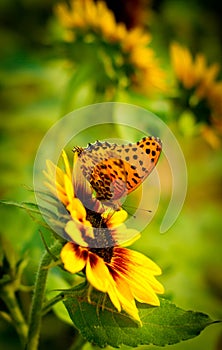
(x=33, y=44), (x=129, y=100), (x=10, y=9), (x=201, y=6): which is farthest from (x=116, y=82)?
(x=201, y=6)

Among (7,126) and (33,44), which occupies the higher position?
(33,44)

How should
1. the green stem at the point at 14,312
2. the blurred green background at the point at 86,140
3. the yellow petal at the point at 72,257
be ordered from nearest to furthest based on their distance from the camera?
the yellow petal at the point at 72,257 → the green stem at the point at 14,312 → the blurred green background at the point at 86,140

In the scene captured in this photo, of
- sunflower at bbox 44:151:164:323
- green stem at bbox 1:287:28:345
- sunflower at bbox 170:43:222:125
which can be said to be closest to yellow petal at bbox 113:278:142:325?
sunflower at bbox 44:151:164:323

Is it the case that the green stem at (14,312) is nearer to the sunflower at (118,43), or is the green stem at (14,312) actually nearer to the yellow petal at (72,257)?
the yellow petal at (72,257)

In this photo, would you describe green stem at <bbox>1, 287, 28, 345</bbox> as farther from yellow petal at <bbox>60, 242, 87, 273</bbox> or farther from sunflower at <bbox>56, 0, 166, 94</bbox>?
sunflower at <bbox>56, 0, 166, 94</bbox>

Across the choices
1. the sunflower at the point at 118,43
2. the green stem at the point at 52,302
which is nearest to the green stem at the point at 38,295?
the green stem at the point at 52,302

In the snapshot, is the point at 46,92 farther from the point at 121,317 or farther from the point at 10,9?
the point at 121,317

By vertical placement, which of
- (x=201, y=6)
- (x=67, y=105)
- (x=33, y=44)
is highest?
(x=201, y=6)

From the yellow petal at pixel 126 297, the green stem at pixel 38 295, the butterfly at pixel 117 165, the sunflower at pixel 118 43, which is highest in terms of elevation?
the sunflower at pixel 118 43
